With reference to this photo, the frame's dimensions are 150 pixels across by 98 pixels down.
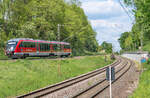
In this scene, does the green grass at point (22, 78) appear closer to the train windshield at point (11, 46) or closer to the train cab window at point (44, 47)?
the train windshield at point (11, 46)

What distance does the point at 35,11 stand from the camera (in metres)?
54.4

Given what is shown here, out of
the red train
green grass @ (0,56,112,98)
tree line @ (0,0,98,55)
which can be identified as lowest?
green grass @ (0,56,112,98)

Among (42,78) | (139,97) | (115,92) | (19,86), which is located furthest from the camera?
(42,78)

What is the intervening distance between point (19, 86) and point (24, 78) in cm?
253

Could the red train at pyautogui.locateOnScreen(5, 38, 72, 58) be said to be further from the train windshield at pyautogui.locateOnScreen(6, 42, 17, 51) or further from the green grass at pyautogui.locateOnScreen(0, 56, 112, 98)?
the green grass at pyautogui.locateOnScreen(0, 56, 112, 98)

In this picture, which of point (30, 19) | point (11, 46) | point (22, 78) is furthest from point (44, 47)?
point (30, 19)

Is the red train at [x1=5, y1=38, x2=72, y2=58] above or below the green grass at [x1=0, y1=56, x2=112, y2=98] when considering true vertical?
above

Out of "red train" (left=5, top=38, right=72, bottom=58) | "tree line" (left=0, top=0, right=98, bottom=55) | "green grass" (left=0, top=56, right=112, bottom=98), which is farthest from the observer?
"tree line" (left=0, top=0, right=98, bottom=55)

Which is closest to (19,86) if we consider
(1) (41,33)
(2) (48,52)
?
(2) (48,52)

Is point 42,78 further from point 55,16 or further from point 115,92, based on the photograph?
point 55,16

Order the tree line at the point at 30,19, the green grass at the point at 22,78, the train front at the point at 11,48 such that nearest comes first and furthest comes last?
1. the green grass at the point at 22,78
2. the train front at the point at 11,48
3. the tree line at the point at 30,19

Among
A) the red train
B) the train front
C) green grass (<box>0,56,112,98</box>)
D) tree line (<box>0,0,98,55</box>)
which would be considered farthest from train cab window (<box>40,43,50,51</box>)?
tree line (<box>0,0,98,55</box>)

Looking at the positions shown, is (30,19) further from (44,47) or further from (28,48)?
(28,48)

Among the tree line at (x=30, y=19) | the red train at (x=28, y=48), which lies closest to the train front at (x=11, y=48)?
the red train at (x=28, y=48)
